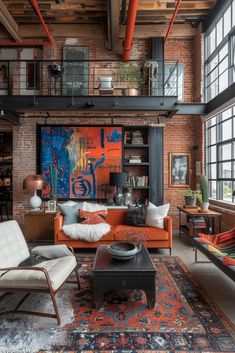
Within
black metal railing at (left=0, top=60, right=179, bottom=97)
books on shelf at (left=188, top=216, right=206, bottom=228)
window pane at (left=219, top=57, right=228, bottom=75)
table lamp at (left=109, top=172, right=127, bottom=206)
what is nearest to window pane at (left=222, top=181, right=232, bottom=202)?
books on shelf at (left=188, top=216, right=206, bottom=228)

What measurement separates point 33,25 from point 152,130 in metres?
4.15

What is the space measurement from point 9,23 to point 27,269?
592cm

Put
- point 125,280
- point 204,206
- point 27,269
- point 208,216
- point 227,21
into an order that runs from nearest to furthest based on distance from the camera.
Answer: point 27,269 → point 125,280 → point 208,216 → point 204,206 → point 227,21

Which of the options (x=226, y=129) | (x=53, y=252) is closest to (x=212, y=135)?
(x=226, y=129)

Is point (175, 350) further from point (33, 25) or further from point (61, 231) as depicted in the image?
point (33, 25)

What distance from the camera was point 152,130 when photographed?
5867mm

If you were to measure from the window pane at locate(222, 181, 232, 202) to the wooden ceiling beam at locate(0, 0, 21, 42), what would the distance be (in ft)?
20.2

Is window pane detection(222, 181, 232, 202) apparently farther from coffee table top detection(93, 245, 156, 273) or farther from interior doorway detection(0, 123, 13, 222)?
interior doorway detection(0, 123, 13, 222)

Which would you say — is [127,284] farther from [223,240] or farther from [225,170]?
[225,170]

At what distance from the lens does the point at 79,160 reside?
19.2ft

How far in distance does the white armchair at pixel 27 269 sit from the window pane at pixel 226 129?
3.91 m

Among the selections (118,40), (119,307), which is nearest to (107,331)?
(119,307)

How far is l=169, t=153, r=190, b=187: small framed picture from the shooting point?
6070 mm

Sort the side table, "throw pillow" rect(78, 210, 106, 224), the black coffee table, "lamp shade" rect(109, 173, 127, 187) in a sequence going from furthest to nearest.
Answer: "lamp shade" rect(109, 173, 127, 187) → the side table → "throw pillow" rect(78, 210, 106, 224) → the black coffee table
